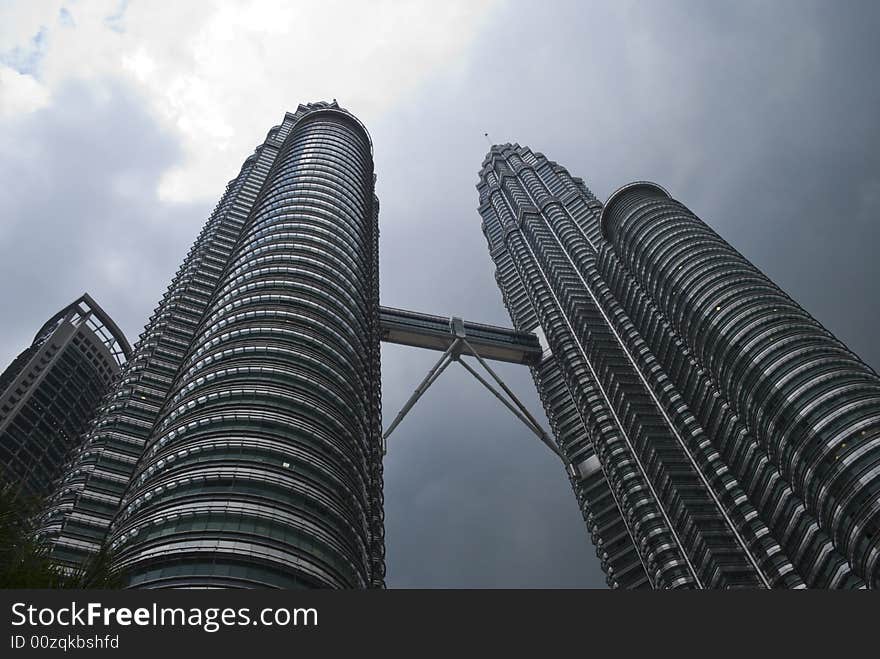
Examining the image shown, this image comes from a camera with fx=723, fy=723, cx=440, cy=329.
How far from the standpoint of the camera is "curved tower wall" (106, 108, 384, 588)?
1806 inches

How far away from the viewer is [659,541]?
9525cm

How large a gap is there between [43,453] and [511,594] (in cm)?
11336

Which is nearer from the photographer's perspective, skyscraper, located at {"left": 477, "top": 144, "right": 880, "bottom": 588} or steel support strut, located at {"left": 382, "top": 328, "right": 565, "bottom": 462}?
skyscraper, located at {"left": 477, "top": 144, "right": 880, "bottom": 588}

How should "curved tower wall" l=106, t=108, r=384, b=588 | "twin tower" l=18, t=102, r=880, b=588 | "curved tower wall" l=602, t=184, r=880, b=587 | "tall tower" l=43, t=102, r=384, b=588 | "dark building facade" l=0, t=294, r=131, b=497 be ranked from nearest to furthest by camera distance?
"curved tower wall" l=106, t=108, r=384, b=588
"tall tower" l=43, t=102, r=384, b=588
"twin tower" l=18, t=102, r=880, b=588
"curved tower wall" l=602, t=184, r=880, b=587
"dark building facade" l=0, t=294, r=131, b=497

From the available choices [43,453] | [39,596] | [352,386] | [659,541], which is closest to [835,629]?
[39,596]

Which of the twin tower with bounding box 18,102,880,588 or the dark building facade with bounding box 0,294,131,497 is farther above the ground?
the dark building facade with bounding box 0,294,131,497

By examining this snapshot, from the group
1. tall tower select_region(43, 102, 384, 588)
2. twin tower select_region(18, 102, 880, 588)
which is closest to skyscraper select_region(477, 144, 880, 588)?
twin tower select_region(18, 102, 880, 588)

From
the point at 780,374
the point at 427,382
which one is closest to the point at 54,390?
the point at 427,382

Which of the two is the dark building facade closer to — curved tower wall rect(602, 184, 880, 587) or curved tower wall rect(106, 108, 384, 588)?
curved tower wall rect(106, 108, 384, 588)

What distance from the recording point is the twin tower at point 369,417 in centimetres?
5122

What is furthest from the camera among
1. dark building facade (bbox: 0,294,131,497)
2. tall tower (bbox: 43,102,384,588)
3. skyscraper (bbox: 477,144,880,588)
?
dark building facade (bbox: 0,294,131,497)

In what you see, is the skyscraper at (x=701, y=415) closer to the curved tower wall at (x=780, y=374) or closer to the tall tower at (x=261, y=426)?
the curved tower wall at (x=780, y=374)

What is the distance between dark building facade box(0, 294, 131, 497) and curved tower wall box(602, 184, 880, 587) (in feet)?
303

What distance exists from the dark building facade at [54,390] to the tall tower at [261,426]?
27302mm
